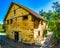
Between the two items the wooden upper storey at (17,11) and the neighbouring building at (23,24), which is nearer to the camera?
the neighbouring building at (23,24)

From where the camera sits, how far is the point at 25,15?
22547mm

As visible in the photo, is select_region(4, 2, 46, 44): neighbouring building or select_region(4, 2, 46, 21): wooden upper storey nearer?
select_region(4, 2, 46, 44): neighbouring building

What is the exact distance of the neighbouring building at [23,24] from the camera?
2138 cm

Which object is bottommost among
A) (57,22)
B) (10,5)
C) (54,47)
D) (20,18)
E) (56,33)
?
(54,47)

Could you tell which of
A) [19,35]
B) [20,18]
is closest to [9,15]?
[20,18]

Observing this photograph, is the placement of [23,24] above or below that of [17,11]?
below

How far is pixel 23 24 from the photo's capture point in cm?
2317

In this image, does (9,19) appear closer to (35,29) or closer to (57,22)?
(35,29)

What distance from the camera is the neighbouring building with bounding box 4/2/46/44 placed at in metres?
21.4

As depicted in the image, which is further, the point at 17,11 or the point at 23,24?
the point at 17,11

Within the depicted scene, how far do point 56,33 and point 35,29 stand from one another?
21.5 ft

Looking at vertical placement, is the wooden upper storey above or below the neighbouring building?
above

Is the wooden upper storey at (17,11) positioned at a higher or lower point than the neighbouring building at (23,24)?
higher

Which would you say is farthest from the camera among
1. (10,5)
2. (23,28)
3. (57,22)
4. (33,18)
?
(10,5)
